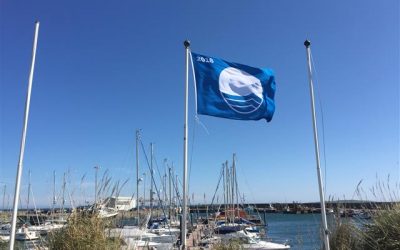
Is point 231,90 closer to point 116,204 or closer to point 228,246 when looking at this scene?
point 228,246

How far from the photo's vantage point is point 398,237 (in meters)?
9.84

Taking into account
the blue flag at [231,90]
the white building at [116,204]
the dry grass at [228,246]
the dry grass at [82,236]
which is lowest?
the dry grass at [228,246]

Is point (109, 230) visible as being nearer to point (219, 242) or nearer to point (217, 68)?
point (219, 242)

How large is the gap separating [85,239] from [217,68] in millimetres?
6578

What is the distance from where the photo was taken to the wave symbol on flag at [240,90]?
12.7 metres

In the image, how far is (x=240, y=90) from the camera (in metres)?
12.9

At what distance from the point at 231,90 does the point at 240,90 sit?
0.29 meters

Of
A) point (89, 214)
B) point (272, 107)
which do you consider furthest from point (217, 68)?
point (89, 214)

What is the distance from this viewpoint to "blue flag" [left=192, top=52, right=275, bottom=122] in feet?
41.0

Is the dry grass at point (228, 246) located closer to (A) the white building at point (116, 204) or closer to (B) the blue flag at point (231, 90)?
(A) the white building at point (116, 204)

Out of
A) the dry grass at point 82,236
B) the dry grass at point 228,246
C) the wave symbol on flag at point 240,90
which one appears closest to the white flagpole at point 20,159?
the dry grass at point 82,236

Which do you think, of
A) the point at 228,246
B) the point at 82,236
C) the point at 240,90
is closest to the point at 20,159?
the point at 82,236

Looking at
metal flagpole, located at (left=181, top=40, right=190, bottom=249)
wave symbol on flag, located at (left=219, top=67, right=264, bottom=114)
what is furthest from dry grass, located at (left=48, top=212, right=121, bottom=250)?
wave symbol on flag, located at (left=219, top=67, right=264, bottom=114)

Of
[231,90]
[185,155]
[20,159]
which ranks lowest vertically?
[20,159]
